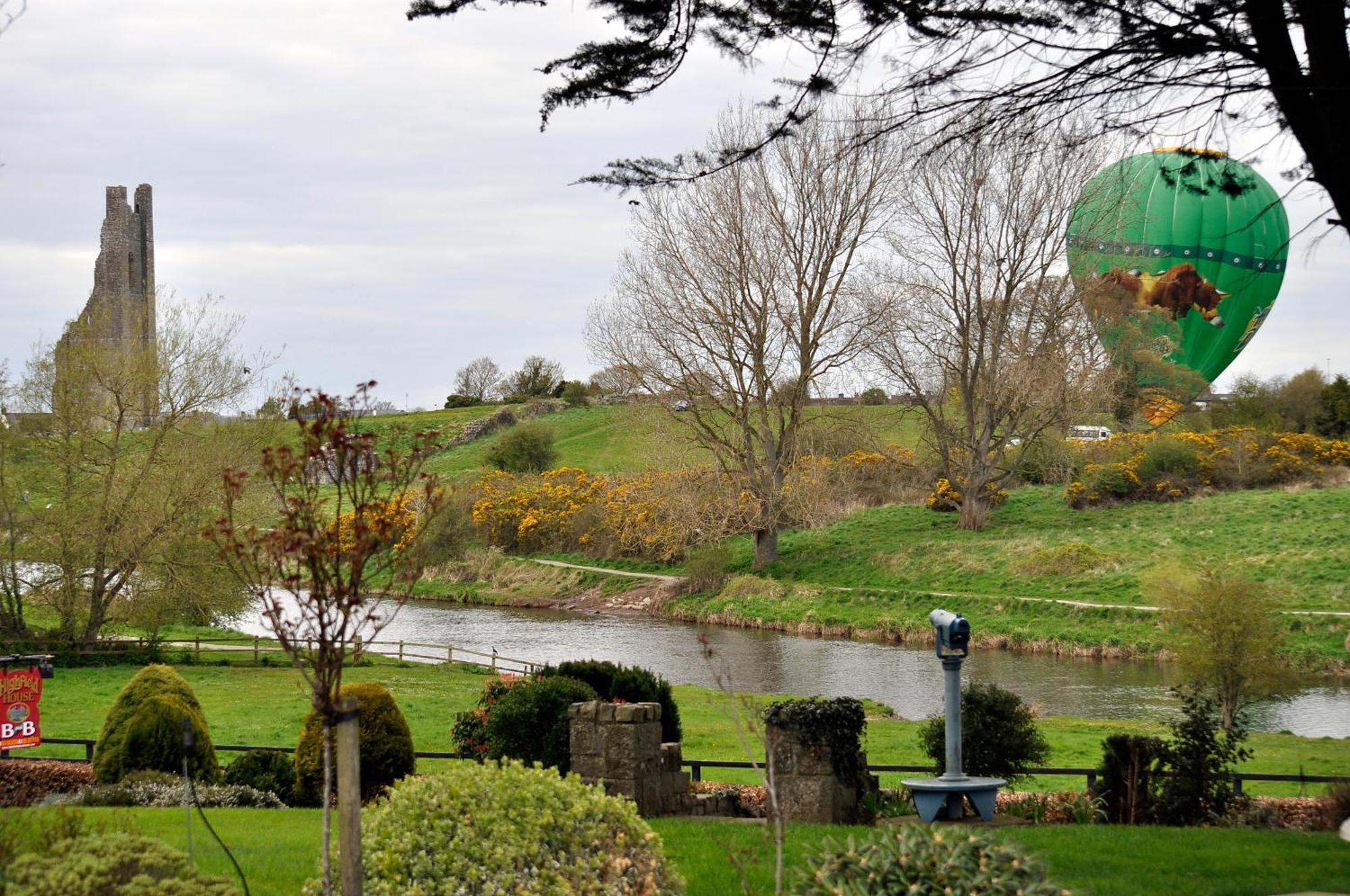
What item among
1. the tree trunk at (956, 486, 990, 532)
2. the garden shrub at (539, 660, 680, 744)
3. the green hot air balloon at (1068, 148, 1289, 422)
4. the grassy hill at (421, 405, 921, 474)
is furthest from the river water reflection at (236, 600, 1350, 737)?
the green hot air balloon at (1068, 148, 1289, 422)

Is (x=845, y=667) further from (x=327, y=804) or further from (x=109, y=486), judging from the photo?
(x=327, y=804)

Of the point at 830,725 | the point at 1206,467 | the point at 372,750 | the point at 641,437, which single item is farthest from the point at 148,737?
the point at 1206,467

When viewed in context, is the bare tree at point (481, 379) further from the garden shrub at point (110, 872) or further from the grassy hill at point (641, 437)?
the garden shrub at point (110, 872)

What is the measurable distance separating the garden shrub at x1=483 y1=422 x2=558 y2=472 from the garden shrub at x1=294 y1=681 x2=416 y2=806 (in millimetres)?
52843

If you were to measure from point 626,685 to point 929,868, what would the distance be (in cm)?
912

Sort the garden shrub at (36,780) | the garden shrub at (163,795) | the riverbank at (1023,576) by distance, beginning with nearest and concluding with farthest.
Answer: the garden shrub at (163,795) → the garden shrub at (36,780) → the riverbank at (1023,576)

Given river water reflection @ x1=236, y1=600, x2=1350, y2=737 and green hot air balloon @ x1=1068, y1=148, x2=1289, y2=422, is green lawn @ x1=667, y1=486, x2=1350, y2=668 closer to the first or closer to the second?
river water reflection @ x1=236, y1=600, x2=1350, y2=737

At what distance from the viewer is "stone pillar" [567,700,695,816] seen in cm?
1068

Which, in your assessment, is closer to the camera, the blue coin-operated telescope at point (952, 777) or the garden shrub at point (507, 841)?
the garden shrub at point (507, 841)

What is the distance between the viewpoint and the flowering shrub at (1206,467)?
4406cm

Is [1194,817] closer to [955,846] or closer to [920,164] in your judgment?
[920,164]

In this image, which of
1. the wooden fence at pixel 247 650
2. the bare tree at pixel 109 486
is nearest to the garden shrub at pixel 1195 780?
the wooden fence at pixel 247 650

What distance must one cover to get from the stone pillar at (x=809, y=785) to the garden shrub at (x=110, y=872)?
575 cm

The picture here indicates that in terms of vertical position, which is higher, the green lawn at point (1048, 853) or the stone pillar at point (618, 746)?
the stone pillar at point (618, 746)
